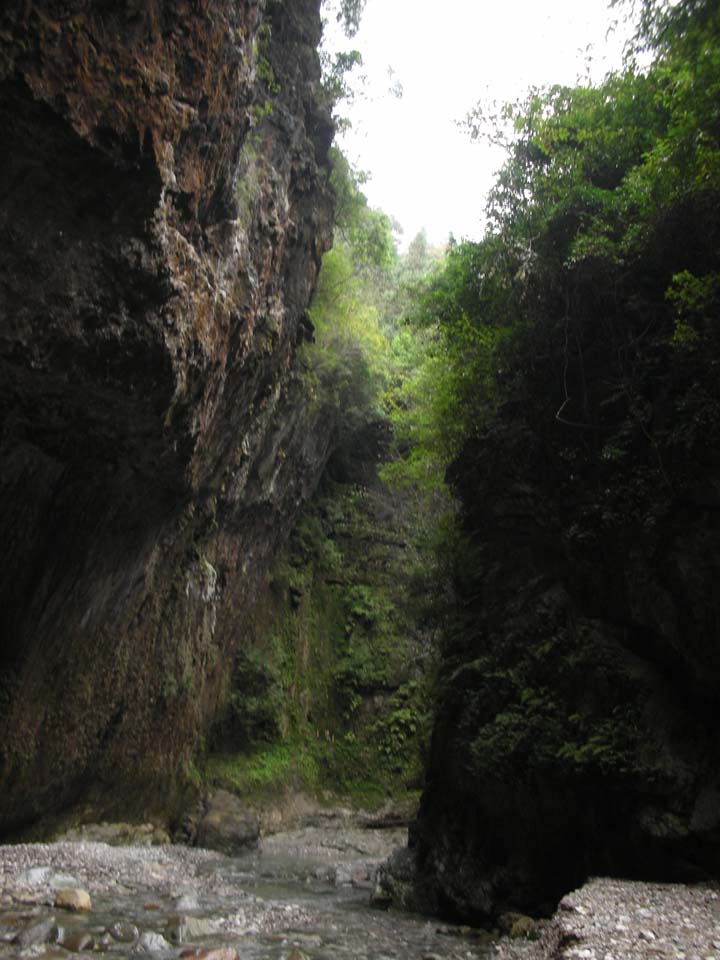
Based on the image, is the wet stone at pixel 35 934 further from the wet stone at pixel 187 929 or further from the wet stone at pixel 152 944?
the wet stone at pixel 187 929

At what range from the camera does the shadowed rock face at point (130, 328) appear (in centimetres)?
617

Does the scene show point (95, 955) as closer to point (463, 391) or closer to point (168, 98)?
point (168, 98)

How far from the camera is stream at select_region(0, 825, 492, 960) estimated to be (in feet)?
18.6

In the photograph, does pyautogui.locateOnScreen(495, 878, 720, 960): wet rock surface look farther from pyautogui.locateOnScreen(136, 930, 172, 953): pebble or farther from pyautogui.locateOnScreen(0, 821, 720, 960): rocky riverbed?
pyautogui.locateOnScreen(136, 930, 172, 953): pebble

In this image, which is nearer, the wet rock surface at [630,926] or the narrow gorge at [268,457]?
the wet rock surface at [630,926]

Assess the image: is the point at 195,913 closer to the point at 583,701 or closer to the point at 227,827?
the point at 583,701

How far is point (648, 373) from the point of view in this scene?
946 cm

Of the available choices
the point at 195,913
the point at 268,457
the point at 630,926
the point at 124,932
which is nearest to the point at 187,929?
the point at 124,932

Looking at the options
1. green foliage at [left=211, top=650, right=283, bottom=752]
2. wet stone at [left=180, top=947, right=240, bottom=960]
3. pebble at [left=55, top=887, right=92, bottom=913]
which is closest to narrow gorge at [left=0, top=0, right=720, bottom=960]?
pebble at [left=55, top=887, right=92, bottom=913]

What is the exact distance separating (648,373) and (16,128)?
8.43 metres

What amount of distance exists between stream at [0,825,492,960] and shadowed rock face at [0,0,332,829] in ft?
5.77

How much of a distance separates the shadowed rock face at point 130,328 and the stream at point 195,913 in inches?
69.2

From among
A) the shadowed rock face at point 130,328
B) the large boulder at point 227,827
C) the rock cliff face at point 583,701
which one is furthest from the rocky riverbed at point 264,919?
the large boulder at point 227,827

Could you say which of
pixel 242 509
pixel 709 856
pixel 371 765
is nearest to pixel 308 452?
pixel 242 509
